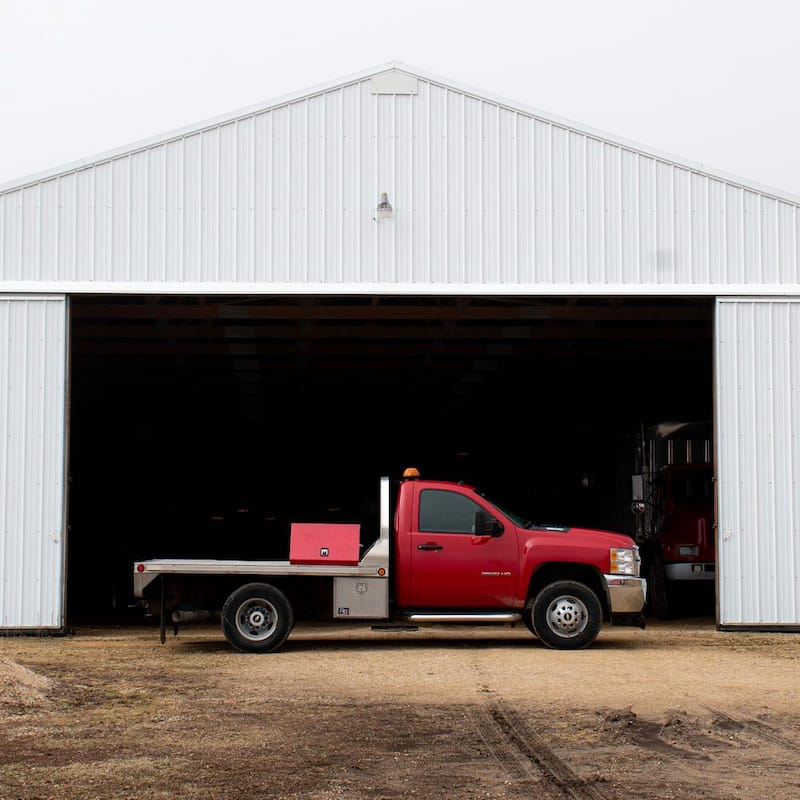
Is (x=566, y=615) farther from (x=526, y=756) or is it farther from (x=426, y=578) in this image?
(x=526, y=756)

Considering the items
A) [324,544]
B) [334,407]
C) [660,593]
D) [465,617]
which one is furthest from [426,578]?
[334,407]

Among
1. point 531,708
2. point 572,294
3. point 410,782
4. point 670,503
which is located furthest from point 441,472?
point 410,782

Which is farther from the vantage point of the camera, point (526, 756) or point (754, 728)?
point (754, 728)

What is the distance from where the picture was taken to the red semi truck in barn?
1496cm

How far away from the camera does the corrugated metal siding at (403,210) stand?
1798 centimetres

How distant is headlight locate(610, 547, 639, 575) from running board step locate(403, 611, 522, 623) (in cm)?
131

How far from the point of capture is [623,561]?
15.4 meters

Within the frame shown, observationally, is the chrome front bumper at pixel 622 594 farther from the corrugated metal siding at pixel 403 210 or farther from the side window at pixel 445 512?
the corrugated metal siding at pixel 403 210

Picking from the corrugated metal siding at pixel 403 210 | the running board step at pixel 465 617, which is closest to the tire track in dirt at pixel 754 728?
the running board step at pixel 465 617

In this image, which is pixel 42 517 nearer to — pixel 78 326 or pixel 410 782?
pixel 78 326

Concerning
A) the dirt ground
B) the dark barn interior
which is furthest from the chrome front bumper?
the dark barn interior

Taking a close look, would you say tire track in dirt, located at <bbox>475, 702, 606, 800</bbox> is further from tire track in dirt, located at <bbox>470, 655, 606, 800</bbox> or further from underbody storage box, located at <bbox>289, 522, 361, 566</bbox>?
underbody storage box, located at <bbox>289, 522, 361, 566</bbox>

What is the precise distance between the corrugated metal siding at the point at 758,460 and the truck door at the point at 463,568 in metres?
3.90

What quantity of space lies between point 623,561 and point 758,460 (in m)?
3.64
